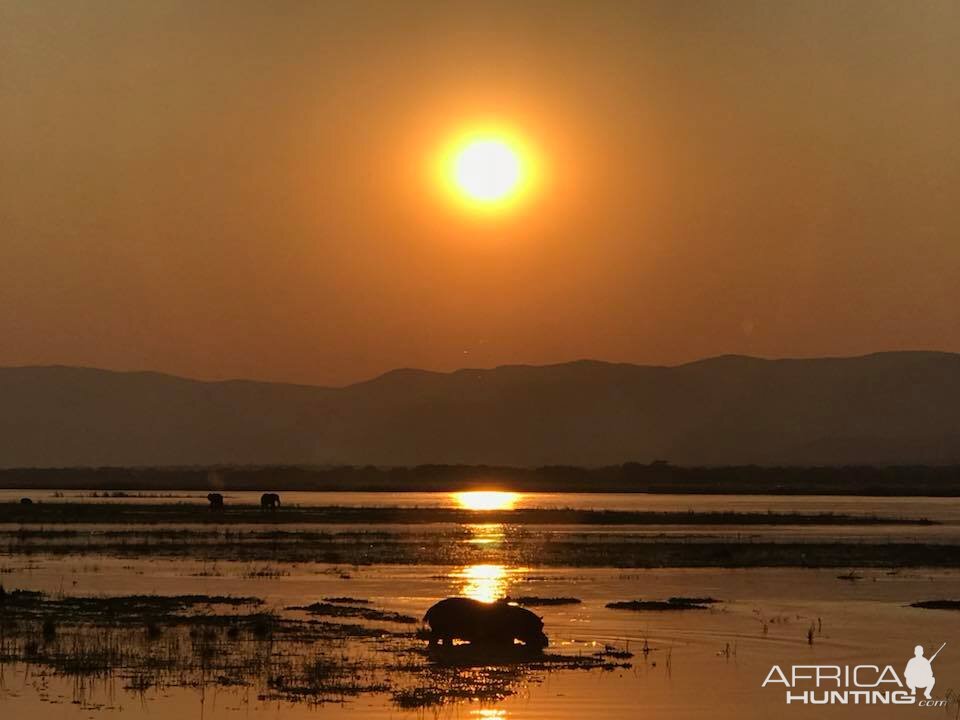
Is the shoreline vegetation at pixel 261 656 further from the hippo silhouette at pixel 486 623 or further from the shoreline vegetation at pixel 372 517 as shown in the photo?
the shoreline vegetation at pixel 372 517

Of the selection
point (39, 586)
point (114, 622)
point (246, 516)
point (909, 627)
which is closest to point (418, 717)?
point (114, 622)

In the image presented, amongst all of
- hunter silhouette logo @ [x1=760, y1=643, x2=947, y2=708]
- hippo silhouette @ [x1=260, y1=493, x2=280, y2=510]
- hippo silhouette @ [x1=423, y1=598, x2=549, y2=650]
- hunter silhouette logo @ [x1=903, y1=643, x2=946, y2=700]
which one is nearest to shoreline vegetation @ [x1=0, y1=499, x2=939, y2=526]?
hippo silhouette @ [x1=260, y1=493, x2=280, y2=510]

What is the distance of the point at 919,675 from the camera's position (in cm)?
2462

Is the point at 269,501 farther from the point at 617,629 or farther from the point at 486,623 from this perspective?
the point at 486,623

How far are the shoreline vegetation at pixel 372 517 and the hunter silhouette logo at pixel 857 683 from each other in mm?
50805

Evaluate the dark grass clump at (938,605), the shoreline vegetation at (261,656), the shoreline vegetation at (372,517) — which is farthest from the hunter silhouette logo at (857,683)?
the shoreline vegetation at (372,517)

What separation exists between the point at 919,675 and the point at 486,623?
7.26 metres

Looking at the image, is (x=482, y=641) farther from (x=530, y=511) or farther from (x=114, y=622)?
(x=530, y=511)

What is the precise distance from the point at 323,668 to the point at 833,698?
7.69m

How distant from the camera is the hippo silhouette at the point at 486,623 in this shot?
27734 millimetres

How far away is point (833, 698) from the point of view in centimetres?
2356

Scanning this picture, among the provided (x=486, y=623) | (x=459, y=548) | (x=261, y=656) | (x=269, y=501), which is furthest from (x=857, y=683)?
(x=269, y=501)

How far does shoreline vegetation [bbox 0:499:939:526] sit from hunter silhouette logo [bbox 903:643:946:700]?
51.6 meters

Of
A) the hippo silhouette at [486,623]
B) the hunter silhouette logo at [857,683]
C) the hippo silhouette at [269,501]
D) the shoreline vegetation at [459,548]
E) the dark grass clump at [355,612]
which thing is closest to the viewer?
the hunter silhouette logo at [857,683]
